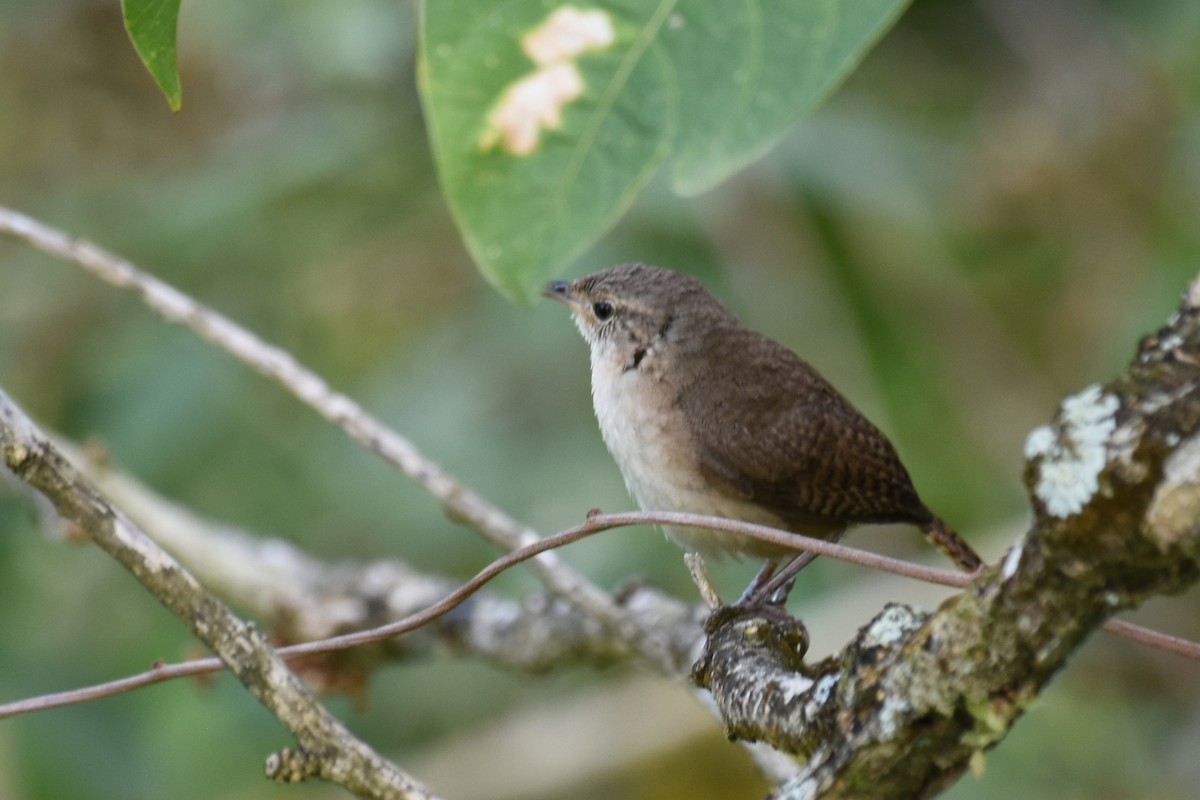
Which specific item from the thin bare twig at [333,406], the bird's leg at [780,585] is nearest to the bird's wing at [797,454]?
the bird's leg at [780,585]

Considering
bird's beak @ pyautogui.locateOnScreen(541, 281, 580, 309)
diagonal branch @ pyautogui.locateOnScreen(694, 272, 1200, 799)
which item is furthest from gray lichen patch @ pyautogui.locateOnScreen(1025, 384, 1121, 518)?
bird's beak @ pyautogui.locateOnScreen(541, 281, 580, 309)

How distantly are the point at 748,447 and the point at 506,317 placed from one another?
5.78ft

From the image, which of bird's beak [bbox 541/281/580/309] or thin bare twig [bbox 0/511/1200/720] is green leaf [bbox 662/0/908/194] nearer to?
thin bare twig [bbox 0/511/1200/720]

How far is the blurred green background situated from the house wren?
891 mm

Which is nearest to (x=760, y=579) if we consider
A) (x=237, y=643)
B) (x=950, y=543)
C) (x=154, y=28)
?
(x=950, y=543)

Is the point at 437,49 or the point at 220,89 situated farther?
the point at 220,89

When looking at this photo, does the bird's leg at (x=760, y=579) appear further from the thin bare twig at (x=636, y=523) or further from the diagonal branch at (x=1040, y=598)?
the diagonal branch at (x=1040, y=598)

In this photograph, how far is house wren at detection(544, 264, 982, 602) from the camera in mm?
3271

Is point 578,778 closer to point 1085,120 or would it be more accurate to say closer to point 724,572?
point 724,572

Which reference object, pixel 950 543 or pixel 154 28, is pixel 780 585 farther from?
pixel 154 28

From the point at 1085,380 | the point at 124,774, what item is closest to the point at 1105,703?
the point at 1085,380

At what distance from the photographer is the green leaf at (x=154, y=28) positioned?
5.64ft

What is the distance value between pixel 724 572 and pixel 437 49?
2.59 meters

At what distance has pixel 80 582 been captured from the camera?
4.44m
